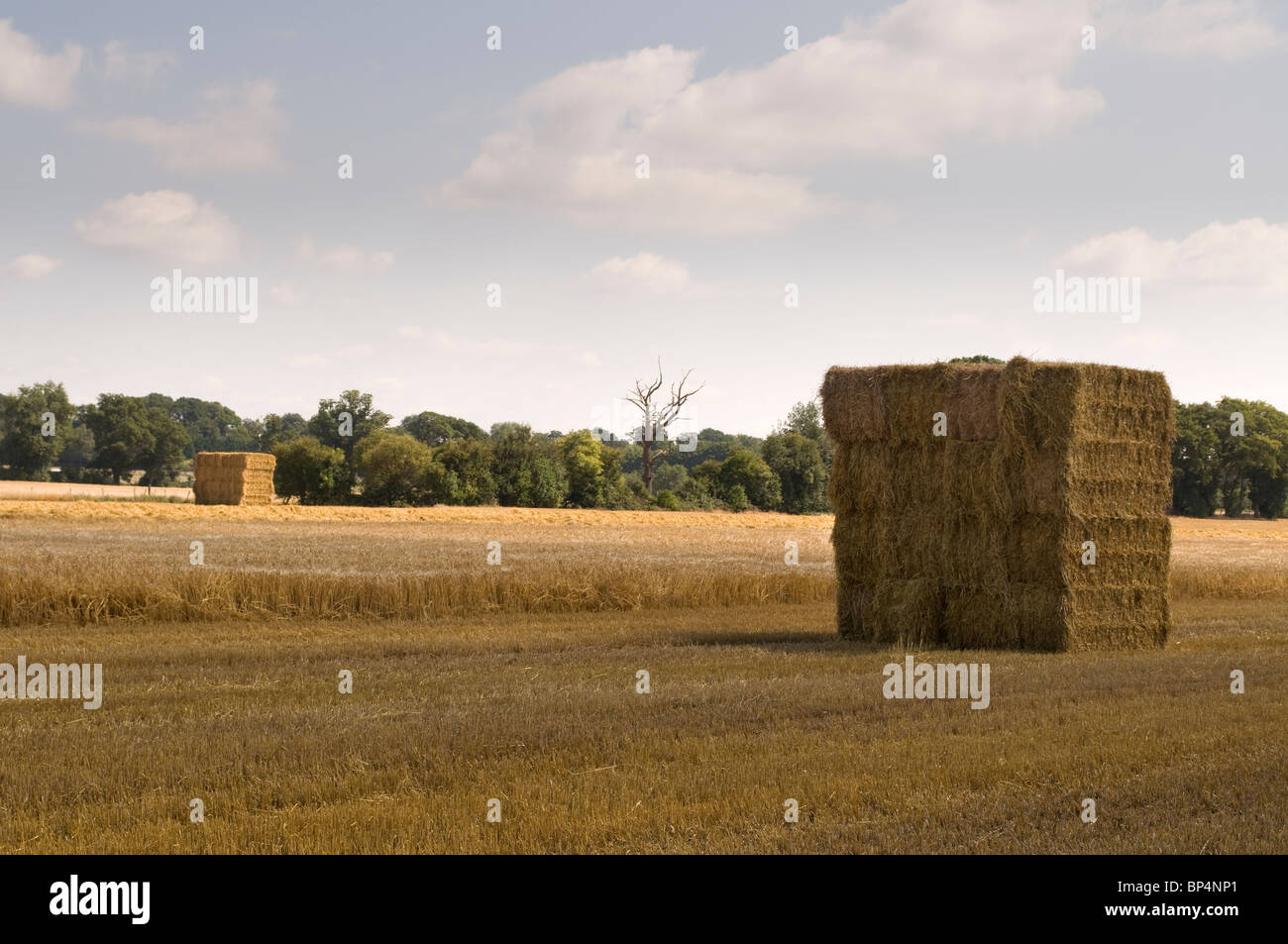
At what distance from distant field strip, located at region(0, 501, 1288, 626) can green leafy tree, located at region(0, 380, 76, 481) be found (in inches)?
2522

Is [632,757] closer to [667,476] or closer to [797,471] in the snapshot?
[797,471]

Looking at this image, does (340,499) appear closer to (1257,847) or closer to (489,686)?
(489,686)

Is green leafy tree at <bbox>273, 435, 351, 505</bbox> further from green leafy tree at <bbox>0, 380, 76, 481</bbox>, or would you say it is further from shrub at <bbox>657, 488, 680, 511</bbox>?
green leafy tree at <bbox>0, 380, 76, 481</bbox>

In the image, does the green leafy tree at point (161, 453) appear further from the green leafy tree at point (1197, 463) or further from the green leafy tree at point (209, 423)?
the green leafy tree at point (1197, 463)

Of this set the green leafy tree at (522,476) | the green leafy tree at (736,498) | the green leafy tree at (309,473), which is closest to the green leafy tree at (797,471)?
the green leafy tree at (736,498)

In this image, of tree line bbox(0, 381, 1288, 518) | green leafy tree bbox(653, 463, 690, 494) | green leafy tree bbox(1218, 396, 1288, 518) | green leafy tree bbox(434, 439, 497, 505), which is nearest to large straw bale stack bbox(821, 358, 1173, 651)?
tree line bbox(0, 381, 1288, 518)

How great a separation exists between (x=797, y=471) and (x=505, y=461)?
24026mm

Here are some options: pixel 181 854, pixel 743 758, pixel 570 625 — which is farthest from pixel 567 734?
pixel 570 625

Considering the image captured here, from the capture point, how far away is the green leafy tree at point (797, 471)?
282ft

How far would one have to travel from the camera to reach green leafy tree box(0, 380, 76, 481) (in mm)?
102000

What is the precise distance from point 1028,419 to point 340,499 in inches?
2367

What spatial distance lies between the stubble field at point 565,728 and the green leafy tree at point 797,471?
62.9m

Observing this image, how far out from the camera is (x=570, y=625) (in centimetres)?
1981

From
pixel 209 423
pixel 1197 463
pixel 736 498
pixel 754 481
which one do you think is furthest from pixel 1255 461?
pixel 209 423
